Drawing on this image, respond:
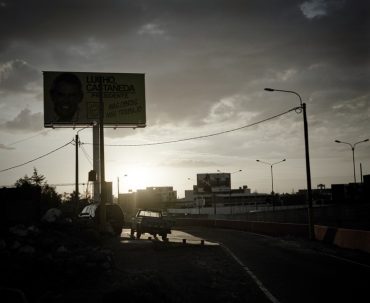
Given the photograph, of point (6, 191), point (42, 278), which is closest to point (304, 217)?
point (6, 191)

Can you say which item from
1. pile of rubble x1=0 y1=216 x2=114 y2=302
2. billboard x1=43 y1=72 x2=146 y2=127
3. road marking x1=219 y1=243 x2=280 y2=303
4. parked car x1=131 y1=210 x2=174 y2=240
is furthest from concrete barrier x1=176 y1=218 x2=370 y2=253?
billboard x1=43 y1=72 x2=146 y2=127

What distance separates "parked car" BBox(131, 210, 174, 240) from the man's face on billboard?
1842 cm

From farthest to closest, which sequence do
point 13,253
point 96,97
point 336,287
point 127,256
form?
point 96,97 → point 127,256 → point 13,253 → point 336,287

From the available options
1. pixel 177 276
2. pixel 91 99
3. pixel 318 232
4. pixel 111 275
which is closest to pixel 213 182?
pixel 91 99

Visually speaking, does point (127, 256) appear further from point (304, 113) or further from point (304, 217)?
point (304, 217)

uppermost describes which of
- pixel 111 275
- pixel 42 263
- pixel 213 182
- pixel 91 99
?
pixel 91 99

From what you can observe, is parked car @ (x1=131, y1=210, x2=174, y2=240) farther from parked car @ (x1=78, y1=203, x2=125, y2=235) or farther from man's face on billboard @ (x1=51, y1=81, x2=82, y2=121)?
man's face on billboard @ (x1=51, y1=81, x2=82, y2=121)

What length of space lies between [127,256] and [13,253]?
201 inches

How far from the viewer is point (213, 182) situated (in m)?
128

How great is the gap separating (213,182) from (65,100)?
283 feet

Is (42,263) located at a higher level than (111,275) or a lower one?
higher

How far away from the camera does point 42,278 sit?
11789 millimetres

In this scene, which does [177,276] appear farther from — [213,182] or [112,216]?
[213,182]

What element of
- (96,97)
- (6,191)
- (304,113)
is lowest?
(6,191)
